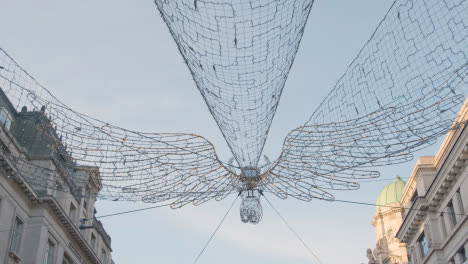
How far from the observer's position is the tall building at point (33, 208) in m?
26.6

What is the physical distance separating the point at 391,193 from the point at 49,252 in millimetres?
37827

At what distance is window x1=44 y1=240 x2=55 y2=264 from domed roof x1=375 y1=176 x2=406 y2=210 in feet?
118

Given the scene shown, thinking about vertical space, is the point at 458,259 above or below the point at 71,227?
below

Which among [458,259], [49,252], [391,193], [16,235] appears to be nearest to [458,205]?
[458,259]

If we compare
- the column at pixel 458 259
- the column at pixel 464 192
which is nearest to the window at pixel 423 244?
the column at pixel 458 259

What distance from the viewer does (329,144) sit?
437 inches

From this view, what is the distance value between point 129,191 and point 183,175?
1.02 metres

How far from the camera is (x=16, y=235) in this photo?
28234 mm

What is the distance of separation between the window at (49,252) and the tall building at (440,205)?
15796 millimetres

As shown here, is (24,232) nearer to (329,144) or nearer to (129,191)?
(129,191)

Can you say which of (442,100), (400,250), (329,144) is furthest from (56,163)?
(400,250)

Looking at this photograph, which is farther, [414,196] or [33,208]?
[414,196]

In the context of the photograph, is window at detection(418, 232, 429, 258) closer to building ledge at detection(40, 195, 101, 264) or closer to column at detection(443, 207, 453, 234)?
column at detection(443, 207, 453, 234)

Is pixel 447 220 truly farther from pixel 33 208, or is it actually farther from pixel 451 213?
pixel 33 208
